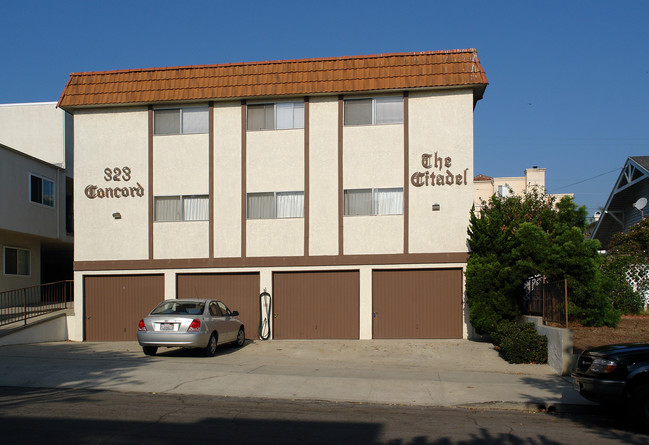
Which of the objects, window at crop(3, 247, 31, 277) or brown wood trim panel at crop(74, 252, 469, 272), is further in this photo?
window at crop(3, 247, 31, 277)

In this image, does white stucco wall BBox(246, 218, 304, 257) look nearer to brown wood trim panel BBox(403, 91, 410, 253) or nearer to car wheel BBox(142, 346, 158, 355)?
brown wood trim panel BBox(403, 91, 410, 253)

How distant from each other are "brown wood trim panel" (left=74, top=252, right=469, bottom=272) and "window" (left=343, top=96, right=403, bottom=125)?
4397mm

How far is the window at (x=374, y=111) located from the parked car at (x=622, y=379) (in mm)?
12103

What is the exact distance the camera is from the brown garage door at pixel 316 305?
19578 millimetres

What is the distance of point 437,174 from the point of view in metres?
19.4

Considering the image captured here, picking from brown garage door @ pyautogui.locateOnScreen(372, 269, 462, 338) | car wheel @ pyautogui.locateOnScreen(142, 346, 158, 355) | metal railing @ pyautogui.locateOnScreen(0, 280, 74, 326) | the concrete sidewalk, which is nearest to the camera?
the concrete sidewalk

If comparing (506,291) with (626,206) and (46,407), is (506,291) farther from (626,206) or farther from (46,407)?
(626,206)

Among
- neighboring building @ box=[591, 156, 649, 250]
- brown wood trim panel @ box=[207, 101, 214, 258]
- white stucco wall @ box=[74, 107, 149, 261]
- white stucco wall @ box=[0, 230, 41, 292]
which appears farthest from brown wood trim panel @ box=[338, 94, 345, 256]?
neighboring building @ box=[591, 156, 649, 250]

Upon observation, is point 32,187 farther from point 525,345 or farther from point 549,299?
point 549,299

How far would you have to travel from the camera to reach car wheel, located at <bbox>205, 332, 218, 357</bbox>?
51.2 feet

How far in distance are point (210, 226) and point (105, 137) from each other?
4.89m

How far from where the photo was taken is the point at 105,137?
20984 millimetres

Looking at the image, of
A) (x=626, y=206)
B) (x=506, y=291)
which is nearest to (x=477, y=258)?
(x=506, y=291)

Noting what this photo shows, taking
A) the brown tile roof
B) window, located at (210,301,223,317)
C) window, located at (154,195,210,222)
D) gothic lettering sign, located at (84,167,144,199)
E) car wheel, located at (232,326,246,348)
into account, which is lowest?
car wheel, located at (232,326,246,348)
